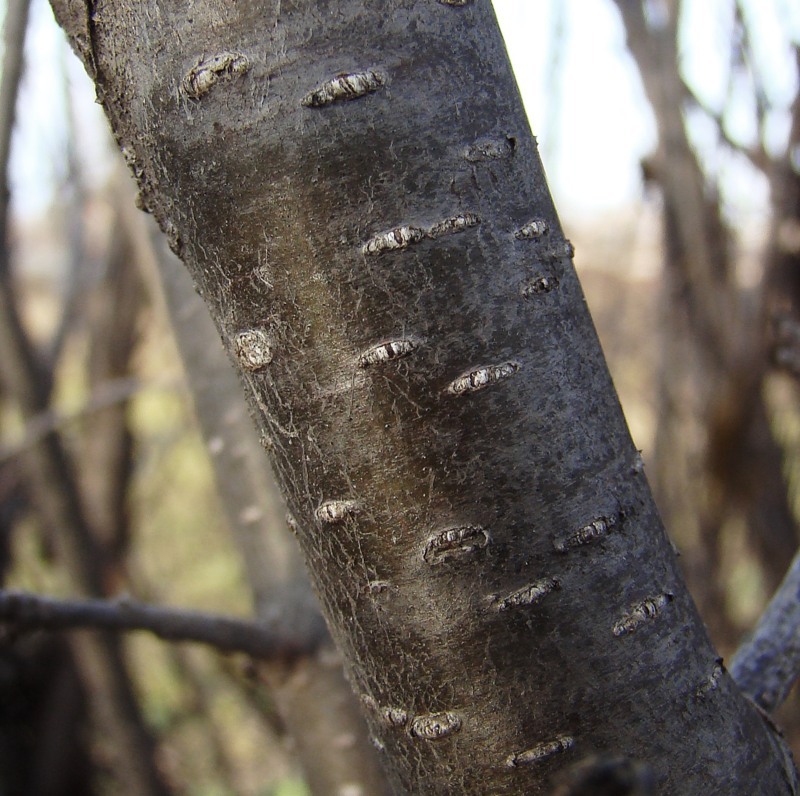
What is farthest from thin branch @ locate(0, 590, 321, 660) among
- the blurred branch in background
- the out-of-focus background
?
the blurred branch in background

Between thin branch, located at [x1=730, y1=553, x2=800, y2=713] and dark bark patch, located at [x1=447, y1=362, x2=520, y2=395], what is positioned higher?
dark bark patch, located at [x1=447, y1=362, x2=520, y2=395]

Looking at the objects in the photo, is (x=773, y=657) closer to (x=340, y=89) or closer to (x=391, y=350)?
(x=391, y=350)

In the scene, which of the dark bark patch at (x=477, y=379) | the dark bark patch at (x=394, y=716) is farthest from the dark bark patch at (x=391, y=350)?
the dark bark patch at (x=394, y=716)

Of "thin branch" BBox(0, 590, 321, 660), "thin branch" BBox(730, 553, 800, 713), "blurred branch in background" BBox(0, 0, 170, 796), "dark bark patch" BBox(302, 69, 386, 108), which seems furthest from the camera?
"blurred branch in background" BBox(0, 0, 170, 796)

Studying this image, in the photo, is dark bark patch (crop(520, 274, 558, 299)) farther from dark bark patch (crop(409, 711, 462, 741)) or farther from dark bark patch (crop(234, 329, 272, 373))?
dark bark patch (crop(409, 711, 462, 741))

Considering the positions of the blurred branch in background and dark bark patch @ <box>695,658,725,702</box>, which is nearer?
dark bark patch @ <box>695,658,725,702</box>

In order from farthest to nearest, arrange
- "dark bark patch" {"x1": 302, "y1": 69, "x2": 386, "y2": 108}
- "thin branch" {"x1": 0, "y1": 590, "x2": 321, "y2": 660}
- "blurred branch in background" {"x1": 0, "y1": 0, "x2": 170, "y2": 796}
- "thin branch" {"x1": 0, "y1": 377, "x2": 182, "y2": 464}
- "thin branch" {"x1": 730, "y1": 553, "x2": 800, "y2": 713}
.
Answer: "blurred branch in background" {"x1": 0, "y1": 0, "x2": 170, "y2": 796} < "thin branch" {"x1": 0, "y1": 377, "x2": 182, "y2": 464} < "thin branch" {"x1": 0, "y1": 590, "x2": 321, "y2": 660} < "thin branch" {"x1": 730, "y1": 553, "x2": 800, "y2": 713} < "dark bark patch" {"x1": 302, "y1": 69, "x2": 386, "y2": 108}

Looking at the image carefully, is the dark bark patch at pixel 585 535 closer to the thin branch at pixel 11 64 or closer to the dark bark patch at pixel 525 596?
the dark bark patch at pixel 525 596
